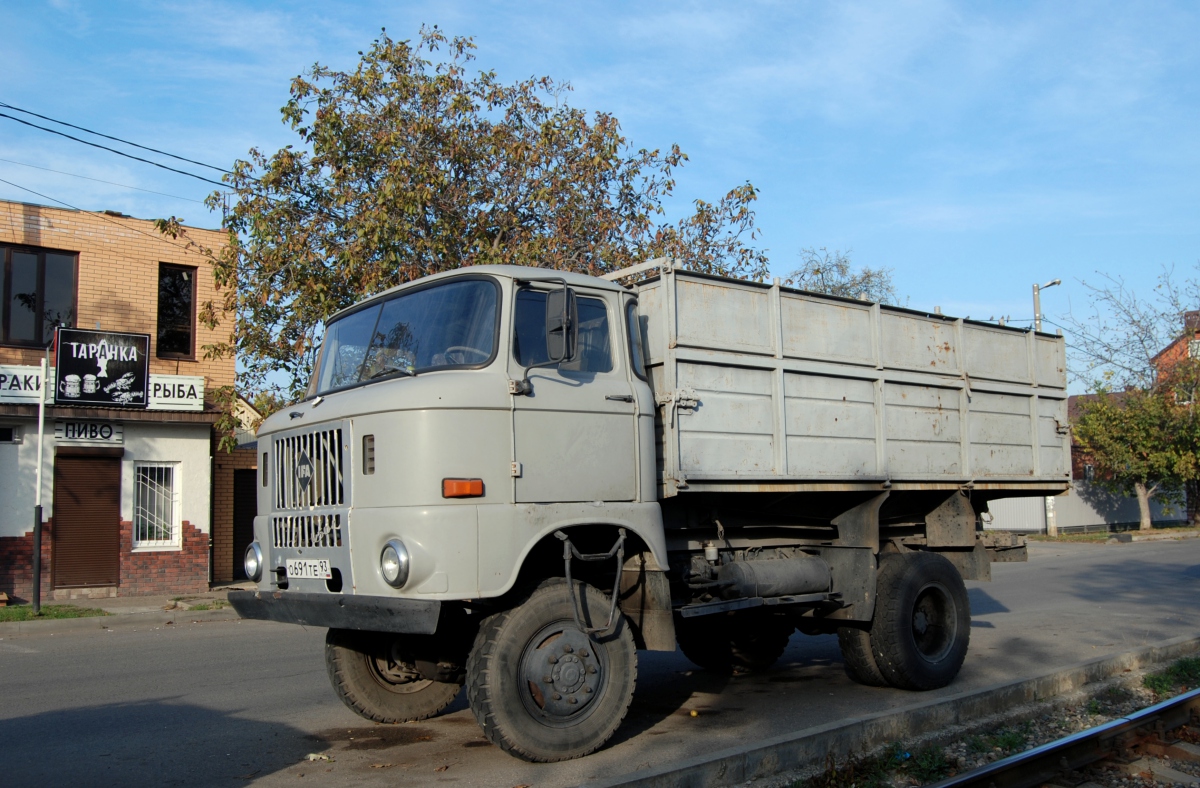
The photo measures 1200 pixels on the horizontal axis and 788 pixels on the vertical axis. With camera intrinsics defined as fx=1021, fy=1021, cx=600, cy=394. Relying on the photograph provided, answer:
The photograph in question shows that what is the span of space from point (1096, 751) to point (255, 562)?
201 inches

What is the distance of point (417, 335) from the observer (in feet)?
19.8

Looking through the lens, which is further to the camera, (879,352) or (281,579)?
(879,352)

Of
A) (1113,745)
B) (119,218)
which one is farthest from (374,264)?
(1113,745)

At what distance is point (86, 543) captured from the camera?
16.1 m

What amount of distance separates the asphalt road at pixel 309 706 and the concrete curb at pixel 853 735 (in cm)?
51

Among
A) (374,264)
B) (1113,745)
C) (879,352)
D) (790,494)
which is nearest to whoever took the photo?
(1113,745)

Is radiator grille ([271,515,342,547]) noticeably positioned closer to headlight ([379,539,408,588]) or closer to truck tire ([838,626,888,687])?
headlight ([379,539,408,588])

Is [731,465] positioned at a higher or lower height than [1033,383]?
lower

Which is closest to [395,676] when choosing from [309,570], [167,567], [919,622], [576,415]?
[309,570]

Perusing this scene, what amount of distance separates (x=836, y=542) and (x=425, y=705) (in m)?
3.28

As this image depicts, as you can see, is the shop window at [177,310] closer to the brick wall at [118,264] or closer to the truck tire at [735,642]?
the brick wall at [118,264]

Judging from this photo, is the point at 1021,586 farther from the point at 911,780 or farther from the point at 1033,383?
the point at 911,780

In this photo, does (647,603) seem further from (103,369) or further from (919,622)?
(103,369)

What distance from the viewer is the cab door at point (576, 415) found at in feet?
18.5
